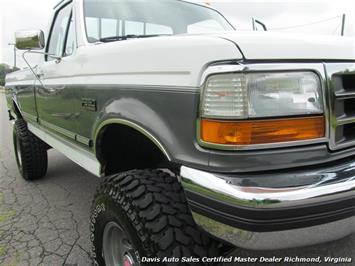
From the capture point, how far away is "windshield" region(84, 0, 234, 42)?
2.60 m

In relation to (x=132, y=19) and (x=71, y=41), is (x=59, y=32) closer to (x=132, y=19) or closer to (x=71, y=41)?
(x=71, y=41)

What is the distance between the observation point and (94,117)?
2223 mm

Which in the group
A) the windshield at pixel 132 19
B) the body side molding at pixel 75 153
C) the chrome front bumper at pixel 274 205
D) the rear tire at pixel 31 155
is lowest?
the rear tire at pixel 31 155

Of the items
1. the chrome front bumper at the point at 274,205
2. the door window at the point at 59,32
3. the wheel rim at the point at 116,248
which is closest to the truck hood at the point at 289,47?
the chrome front bumper at the point at 274,205

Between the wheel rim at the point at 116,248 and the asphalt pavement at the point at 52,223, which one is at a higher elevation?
the wheel rim at the point at 116,248

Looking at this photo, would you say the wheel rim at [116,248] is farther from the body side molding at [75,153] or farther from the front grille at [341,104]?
the front grille at [341,104]

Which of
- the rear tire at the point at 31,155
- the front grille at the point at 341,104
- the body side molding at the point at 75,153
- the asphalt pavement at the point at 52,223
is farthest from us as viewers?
the rear tire at the point at 31,155

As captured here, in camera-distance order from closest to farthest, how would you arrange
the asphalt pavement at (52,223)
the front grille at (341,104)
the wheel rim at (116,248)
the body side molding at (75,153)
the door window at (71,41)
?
the front grille at (341,104)
the wheel rim at (116,248)
the body side molding at (75,153)
the asphalt pavement at (52,223)
the door window at (71,41)

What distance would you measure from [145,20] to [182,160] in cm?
154

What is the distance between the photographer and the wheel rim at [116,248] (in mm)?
1841

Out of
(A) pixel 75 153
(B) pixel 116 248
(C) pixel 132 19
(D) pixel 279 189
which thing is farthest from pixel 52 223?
(D) pixel 279 189

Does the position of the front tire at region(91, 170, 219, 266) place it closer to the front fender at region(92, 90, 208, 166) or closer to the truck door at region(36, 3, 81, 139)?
the front fender at region(92, 90, 208, 166)

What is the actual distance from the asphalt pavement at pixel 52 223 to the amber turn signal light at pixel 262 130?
1.31 meters

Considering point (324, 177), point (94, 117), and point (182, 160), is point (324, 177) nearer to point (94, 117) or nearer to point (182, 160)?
point (182, 160)
